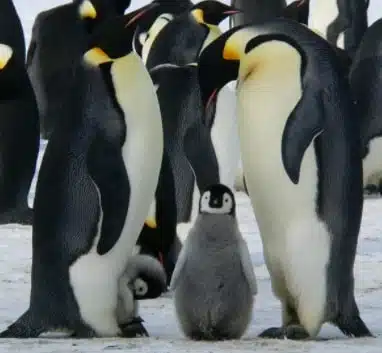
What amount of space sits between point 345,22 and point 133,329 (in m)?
10.0

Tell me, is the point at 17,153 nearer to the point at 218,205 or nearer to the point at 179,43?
the point at 179,43

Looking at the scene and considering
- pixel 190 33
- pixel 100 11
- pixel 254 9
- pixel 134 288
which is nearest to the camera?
pixel 134 288

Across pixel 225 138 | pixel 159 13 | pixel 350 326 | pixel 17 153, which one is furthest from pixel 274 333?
pixel 159 13

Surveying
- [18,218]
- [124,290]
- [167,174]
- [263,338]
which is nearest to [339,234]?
[263,338]

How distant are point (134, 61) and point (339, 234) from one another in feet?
3.14

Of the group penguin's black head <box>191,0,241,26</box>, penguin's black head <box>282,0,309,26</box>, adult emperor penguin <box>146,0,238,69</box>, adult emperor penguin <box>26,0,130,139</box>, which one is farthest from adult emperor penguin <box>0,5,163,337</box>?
adult emperor penguin <box>26,0,130,139</box>

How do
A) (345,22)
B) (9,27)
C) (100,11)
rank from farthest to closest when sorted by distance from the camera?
(345,22) < (9,27) < (100,11)

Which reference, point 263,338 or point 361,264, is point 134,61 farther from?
point 361,264

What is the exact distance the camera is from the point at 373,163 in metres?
9.95

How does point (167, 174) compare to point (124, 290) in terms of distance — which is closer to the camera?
point (124, 290)

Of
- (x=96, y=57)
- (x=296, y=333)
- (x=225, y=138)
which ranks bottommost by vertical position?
(x=296, y=333)

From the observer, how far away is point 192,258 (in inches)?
195

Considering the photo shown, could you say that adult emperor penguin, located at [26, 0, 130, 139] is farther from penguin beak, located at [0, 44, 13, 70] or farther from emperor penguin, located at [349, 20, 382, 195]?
penguin beak, located at [0, 44, 13, 70]

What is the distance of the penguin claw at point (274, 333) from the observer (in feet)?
16.5
